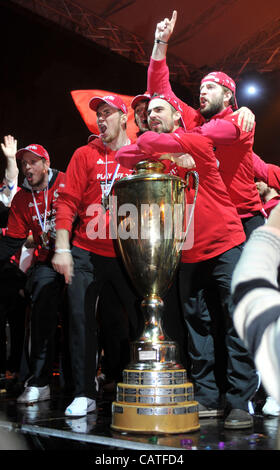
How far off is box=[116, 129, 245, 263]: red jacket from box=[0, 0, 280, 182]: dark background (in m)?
4.04

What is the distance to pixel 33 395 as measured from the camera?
2.58m

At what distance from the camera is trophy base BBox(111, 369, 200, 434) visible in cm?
168

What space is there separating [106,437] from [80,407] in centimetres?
52

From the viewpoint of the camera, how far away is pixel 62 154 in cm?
631

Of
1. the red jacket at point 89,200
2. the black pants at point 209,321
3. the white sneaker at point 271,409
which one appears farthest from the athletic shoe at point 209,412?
the red jacket at point 89,200

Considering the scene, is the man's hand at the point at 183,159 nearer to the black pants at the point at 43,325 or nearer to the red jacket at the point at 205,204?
the red jacket at the point at 205,204

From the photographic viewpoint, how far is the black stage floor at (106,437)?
4.73 ft

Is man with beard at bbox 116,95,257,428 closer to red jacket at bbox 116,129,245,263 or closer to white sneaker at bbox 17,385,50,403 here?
red jacket at bbox 116,129,245,263

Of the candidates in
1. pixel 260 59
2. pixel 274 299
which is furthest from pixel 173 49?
pixel 274 299

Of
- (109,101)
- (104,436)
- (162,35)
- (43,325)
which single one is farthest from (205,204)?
(43,325)

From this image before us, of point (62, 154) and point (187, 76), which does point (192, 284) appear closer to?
point (62, 154)

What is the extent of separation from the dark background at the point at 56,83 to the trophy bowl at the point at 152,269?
4.13m
